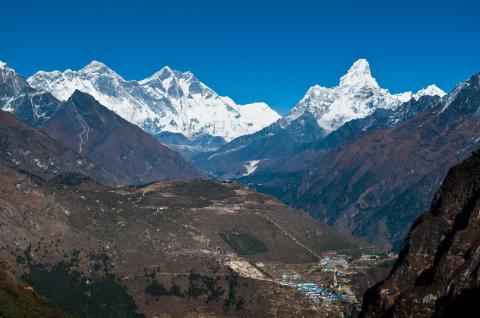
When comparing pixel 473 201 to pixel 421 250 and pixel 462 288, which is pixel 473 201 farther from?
pixel 462 288

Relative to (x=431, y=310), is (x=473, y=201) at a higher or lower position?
higher

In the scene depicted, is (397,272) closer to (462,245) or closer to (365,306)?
(365,306)

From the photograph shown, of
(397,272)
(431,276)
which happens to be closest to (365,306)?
(397,272)

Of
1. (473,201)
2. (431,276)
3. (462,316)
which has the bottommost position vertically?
(462,316)

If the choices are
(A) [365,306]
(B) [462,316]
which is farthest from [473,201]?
(B) [462,316]

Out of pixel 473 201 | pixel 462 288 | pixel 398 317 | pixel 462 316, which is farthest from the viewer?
pixel 473 201

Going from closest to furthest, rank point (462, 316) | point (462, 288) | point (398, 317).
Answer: point (462, 316) → point (462, 288) → point (398, 317)

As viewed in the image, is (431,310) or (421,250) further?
(421,250)
